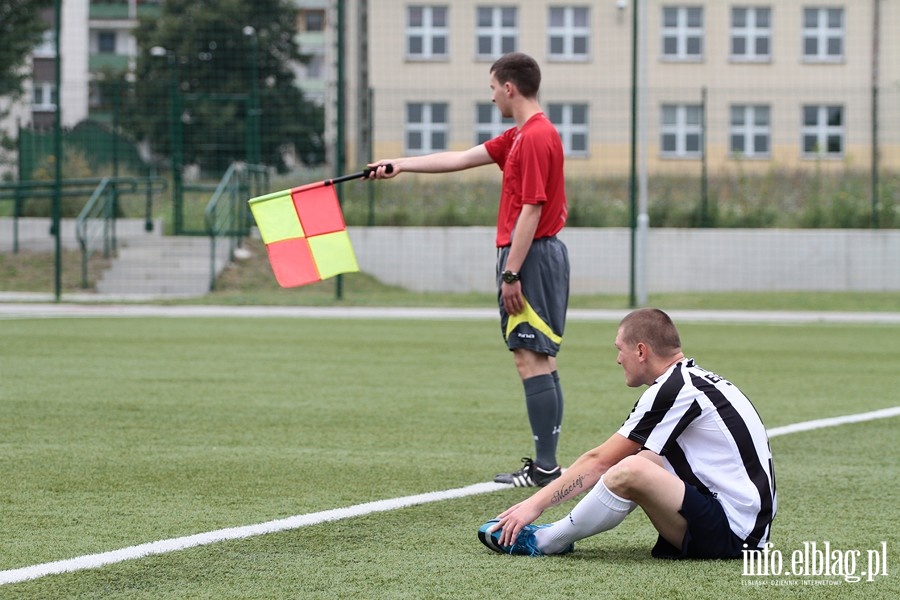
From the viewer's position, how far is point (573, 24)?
47375mm

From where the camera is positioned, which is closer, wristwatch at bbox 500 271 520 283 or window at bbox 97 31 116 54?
wristwatch at bbox 500 271 520 283

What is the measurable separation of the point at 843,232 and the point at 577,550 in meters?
19.7

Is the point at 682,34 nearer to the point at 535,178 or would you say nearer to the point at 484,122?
the point at 484,122

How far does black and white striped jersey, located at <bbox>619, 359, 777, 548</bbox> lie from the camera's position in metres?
4.44

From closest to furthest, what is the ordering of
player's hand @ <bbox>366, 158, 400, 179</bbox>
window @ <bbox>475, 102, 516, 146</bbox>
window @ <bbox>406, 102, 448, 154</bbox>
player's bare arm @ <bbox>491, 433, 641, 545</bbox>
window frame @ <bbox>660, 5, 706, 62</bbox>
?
player's bare arm @ <bbox>491, 433, 641, 545</bbox>
player's hand @ <bbox>366, 158, 400, 179</bbox>
window @ <bbox>406, 102, 448, 154</bbox>
window @ <bbox>475, 102, 516, 146</bbox>
window frame @ <bbox>660, 5, 706, 62</bbox>

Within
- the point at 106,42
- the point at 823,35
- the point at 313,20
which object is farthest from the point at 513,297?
the point at 106,42

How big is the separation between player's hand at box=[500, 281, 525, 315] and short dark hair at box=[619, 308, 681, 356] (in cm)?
164

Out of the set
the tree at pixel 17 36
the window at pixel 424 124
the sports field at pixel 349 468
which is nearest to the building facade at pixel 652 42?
the tree at pixel 17 36

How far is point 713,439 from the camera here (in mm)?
4488

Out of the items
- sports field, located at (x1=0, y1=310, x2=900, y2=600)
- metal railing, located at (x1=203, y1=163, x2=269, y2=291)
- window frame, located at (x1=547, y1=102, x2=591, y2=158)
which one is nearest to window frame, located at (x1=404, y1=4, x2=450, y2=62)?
window frame, located at (x1=547, y1=102, x2=591, y2=158)

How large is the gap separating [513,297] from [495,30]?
1667 inches

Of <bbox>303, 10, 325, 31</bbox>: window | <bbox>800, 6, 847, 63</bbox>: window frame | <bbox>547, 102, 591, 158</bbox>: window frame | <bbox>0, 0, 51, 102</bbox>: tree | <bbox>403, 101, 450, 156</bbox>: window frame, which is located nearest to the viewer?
<bbox>403, 101, 450, 156</bbox>: window frame

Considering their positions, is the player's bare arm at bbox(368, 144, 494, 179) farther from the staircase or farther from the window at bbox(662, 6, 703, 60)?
the window at bbox(662, 6, 703, 60)

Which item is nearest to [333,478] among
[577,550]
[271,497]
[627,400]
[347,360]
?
[271,497]
